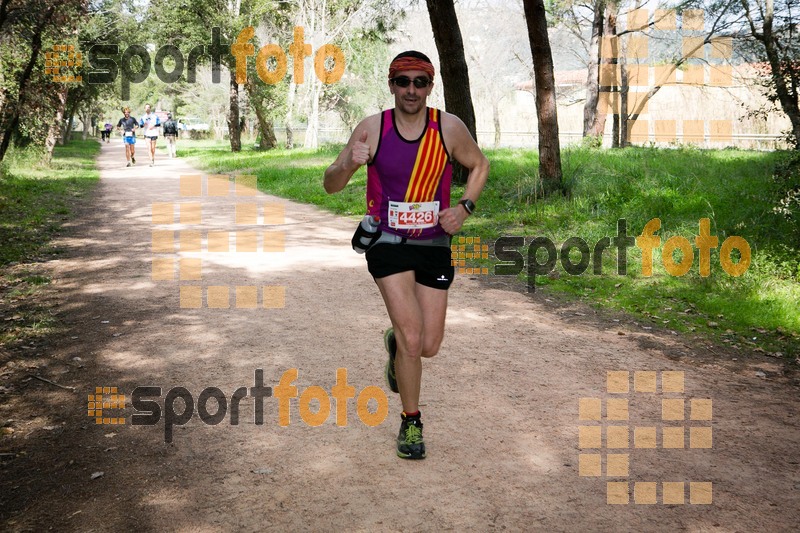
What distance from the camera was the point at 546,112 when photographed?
550 inches

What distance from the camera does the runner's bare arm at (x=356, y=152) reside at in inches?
164

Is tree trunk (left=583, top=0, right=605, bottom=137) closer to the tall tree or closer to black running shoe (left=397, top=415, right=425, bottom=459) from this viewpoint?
the tall tree

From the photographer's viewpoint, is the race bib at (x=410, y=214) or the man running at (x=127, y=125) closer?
the race bib at (x=410, y=214)

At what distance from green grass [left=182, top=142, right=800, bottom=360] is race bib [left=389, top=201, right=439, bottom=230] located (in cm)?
417

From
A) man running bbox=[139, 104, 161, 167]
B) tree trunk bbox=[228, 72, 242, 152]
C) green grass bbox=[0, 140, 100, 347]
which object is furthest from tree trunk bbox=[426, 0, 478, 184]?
tree trunk bbox=[228, 72, 242, 152]

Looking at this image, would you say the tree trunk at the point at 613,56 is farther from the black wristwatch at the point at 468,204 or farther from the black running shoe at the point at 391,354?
the black running shoe at the point at 391,354

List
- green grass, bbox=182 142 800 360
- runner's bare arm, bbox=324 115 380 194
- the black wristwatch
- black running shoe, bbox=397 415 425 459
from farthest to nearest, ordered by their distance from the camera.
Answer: green grass, bbox=182 142 800 360 < the black wristwatch < black running shoe, bbox=397 415 425 459 < runner's bare arm, bbox=324 115 380 194

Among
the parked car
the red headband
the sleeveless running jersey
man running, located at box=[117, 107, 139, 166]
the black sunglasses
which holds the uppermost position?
the parked car

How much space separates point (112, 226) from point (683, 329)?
10.0 metres

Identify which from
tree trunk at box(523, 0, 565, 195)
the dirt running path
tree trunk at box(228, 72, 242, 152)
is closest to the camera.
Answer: the dirt running path

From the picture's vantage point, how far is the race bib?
430 cm

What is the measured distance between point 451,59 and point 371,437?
12347mm

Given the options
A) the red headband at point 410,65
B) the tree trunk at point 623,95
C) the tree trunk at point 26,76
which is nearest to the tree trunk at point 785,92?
the red headband at point 410,65

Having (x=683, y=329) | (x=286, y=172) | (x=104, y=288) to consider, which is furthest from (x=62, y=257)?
(x=286, y=172)
